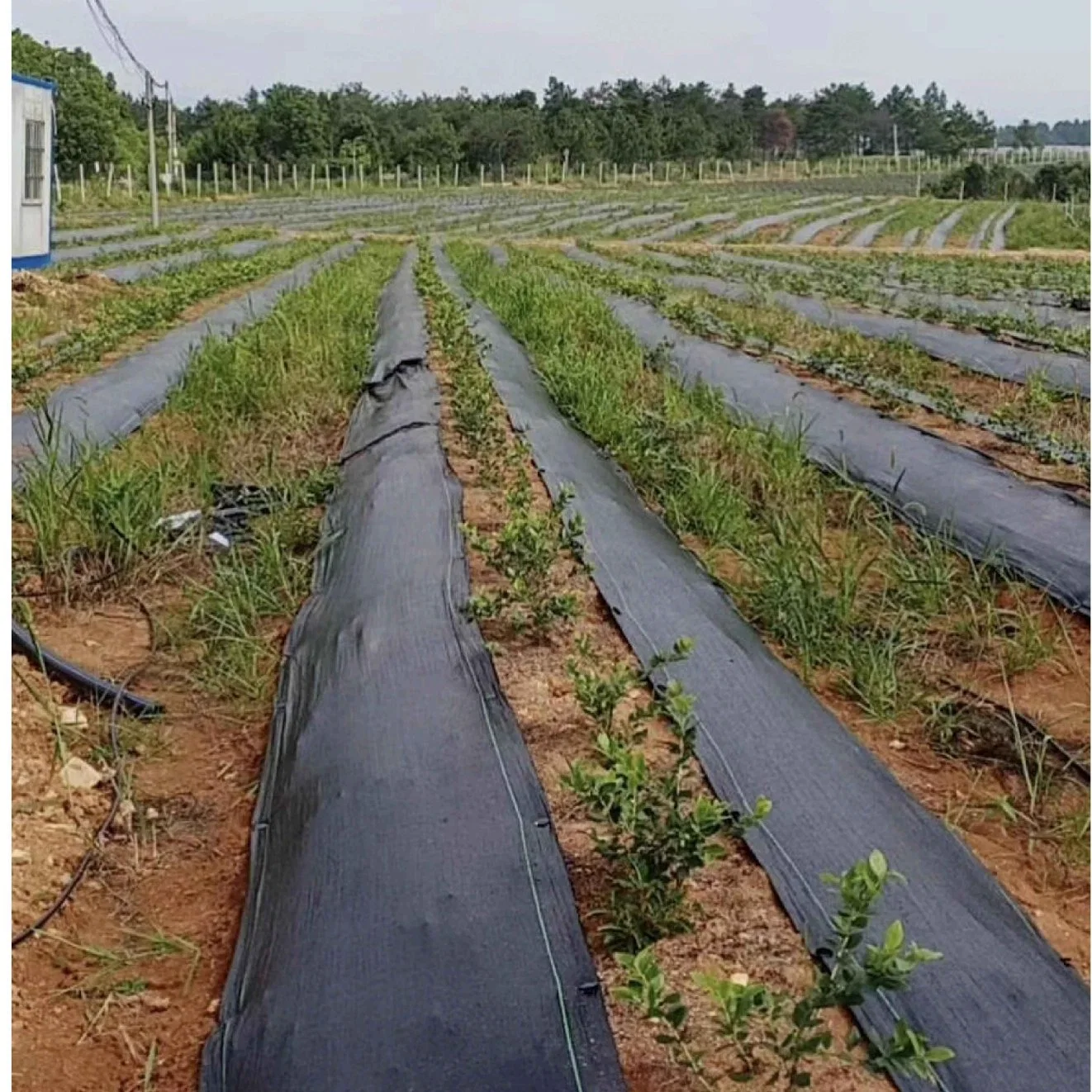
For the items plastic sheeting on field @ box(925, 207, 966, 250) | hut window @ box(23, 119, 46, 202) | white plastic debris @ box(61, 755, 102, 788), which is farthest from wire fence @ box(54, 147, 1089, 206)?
white plastic debris @ box(61, 755, 102, 788)

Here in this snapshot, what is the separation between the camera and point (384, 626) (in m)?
3.12

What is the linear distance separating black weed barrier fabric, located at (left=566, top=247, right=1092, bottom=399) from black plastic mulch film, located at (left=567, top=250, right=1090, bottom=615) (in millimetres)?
1516

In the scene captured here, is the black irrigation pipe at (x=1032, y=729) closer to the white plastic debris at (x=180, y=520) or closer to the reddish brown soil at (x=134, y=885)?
the reddish brown soil at (x=134, y=885)

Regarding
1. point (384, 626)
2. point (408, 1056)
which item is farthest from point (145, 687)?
point (408, 1056)

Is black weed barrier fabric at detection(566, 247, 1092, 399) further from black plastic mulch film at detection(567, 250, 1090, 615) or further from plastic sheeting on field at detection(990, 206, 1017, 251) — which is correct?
plastic sheeting on field at detection(990, 206, 1017, 251)

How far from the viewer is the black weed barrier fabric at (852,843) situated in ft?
5.65

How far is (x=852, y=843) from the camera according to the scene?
219 centimetres

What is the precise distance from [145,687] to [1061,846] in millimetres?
2248

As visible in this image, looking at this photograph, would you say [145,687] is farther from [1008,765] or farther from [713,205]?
[713,205]

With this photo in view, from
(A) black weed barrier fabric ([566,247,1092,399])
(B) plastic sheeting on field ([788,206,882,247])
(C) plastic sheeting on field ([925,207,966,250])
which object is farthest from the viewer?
(B) plastic sheeting on field ([788,206,882,247])

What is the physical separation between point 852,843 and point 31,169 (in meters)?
12.3

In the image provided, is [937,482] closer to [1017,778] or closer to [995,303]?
[1017,778]

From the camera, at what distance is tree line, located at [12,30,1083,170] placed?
3639 cm

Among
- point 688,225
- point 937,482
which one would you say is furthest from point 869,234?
point 937,482
